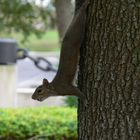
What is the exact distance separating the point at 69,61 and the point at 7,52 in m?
4.83

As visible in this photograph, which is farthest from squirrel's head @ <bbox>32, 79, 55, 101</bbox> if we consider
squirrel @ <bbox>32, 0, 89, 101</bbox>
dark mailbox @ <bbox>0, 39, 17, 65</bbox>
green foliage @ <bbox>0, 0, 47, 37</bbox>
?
→ green foliage @ <bbox>0, 0, 47, 37</bbox>

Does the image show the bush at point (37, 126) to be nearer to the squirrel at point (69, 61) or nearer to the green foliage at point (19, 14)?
the squirrel at point (69, 61)

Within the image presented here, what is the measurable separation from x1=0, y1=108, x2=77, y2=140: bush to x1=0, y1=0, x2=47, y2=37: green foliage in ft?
12.8

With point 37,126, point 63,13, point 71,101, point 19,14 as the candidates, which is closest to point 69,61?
point 37,126

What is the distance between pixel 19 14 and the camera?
947cm

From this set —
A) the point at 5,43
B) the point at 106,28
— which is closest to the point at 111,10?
the point at 106,28

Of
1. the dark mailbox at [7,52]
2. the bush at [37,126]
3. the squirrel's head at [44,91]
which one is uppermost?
the dark mailbox at [7,52]

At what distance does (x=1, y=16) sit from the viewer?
407 inches

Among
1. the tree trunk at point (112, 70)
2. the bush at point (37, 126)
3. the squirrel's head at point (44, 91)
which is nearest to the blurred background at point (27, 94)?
the bush at point (37, 126)

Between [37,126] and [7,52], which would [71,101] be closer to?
[7,52]

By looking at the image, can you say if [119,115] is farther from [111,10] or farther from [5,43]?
[5,43]

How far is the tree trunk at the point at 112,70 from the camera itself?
114 inches

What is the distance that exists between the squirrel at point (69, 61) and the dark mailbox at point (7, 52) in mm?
4504

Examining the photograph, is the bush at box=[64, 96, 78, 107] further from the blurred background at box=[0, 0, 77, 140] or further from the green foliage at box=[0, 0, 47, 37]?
the green foliage at box=[0, 0, 47, 37]
